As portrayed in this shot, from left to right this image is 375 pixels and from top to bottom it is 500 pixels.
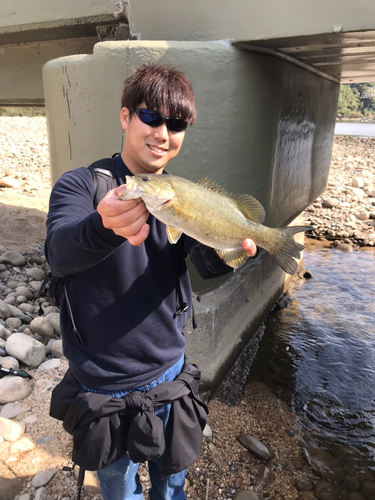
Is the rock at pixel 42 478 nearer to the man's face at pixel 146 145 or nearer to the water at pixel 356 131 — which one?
the man's face at pixel 146 145

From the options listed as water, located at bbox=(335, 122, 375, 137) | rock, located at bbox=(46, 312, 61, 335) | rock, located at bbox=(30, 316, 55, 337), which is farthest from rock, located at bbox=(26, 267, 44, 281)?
water, located at bbox=(335, 122, 375, 137)

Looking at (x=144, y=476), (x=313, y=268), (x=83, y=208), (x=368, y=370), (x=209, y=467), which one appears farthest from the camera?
(x=313, y=268)

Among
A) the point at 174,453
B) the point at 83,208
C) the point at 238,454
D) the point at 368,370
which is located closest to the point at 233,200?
Answer: the point at 83,208

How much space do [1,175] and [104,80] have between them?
1118cm

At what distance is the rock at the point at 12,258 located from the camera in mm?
6488

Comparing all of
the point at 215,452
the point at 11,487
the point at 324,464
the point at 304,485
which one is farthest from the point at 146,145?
the point at 324,464

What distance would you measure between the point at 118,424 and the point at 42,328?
3073mm

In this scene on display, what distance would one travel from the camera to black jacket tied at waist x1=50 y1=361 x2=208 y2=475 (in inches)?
73.7

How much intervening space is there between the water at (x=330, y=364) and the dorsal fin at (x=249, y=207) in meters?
2.72

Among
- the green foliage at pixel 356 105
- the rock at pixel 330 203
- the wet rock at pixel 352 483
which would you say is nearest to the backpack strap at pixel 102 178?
the wet rock at pixel 352 483

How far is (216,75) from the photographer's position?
358cm

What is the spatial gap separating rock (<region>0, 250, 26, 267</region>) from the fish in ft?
17.6

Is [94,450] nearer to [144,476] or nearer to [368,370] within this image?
[144,476]

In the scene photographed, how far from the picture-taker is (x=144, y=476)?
308 centimetres
